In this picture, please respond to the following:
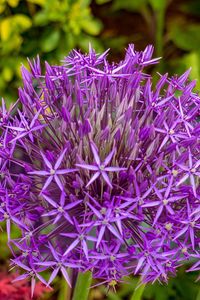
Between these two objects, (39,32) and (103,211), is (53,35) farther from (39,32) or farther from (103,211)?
(103,211)

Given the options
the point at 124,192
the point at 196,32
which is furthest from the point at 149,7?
the point at 124,192

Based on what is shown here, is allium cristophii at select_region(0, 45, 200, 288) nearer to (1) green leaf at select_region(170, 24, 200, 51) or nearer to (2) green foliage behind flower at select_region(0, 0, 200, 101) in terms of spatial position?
(2) green foliage behind flower at select_region(0, 0, 200, 101)

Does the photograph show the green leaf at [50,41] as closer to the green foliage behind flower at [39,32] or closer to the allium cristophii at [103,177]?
the green foliage behind flower at [39,32]

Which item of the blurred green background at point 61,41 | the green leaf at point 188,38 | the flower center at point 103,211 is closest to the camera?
the flower center at point 103,211

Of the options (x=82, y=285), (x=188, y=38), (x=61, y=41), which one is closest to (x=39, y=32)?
(x=61, y=41)

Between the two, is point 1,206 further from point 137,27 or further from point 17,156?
point 137,27

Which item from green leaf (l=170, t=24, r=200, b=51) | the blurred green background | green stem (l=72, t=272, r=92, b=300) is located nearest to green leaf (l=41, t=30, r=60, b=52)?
the blurred green background

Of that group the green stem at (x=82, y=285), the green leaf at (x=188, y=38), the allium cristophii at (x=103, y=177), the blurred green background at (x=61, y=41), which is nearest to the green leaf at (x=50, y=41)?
the blurred green background at (x=61, y=41)
